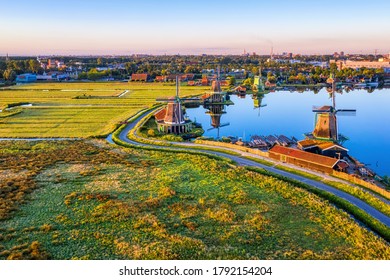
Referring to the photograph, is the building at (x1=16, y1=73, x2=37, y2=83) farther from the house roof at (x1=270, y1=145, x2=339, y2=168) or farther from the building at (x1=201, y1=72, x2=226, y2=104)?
the house roof at (x1=270, y1=145, x2=339, y2=168)

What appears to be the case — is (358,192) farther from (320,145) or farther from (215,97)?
(215,97)

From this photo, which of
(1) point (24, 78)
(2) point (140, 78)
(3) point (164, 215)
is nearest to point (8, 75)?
(1) point (24, 78)

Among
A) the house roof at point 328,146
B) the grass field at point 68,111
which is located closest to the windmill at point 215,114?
the grass field at point 68,111

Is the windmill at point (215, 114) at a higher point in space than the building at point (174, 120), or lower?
lower

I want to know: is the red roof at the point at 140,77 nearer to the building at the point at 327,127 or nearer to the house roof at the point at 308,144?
the building at the point at 327,127

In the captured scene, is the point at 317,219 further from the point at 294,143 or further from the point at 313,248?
the point at 294,143
